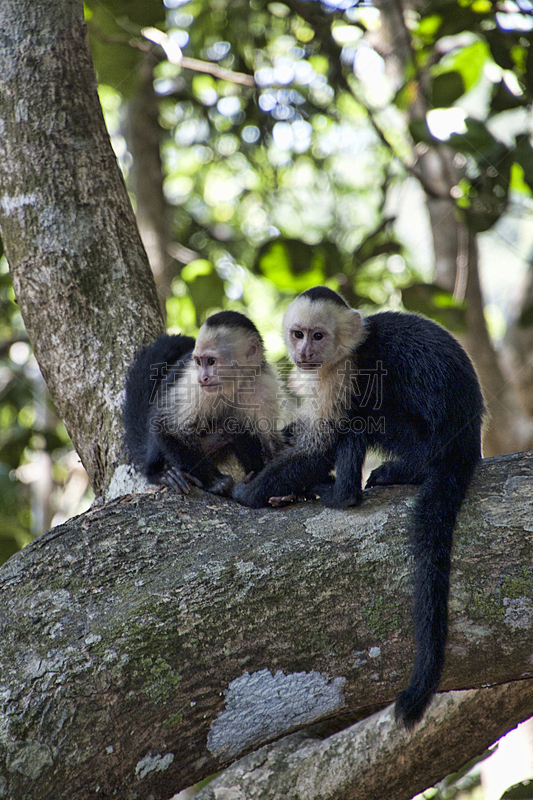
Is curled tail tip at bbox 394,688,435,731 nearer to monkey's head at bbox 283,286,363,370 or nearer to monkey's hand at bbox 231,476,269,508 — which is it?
monkey's hand at bbox 231,476,269,508

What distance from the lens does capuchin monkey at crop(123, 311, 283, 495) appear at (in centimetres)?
233

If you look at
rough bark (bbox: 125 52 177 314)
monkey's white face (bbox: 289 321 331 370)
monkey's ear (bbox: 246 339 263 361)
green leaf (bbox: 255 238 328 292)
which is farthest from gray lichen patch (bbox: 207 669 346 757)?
rough bark (bbox: 125 52 177 314)

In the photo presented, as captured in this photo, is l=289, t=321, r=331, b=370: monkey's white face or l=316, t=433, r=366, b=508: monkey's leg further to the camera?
l=289, t=321, r=331, b=370: monkey's white face

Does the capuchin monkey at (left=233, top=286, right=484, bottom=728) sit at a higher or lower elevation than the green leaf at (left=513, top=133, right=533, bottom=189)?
lower

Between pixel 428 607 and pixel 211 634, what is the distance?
47 cm

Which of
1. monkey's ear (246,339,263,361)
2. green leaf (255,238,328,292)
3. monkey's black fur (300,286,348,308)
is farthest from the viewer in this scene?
green leaf (255,238,328,292)

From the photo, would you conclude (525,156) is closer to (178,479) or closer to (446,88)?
(446,88)

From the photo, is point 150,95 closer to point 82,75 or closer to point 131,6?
point 131,6

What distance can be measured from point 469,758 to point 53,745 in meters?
1.13

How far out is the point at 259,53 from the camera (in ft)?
16.4

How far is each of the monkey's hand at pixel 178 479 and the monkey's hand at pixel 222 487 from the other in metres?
0.04

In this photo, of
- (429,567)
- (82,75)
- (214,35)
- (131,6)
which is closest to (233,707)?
(429,567)

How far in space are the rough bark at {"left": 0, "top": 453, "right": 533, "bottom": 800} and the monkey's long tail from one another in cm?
4

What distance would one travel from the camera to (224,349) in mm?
2572
